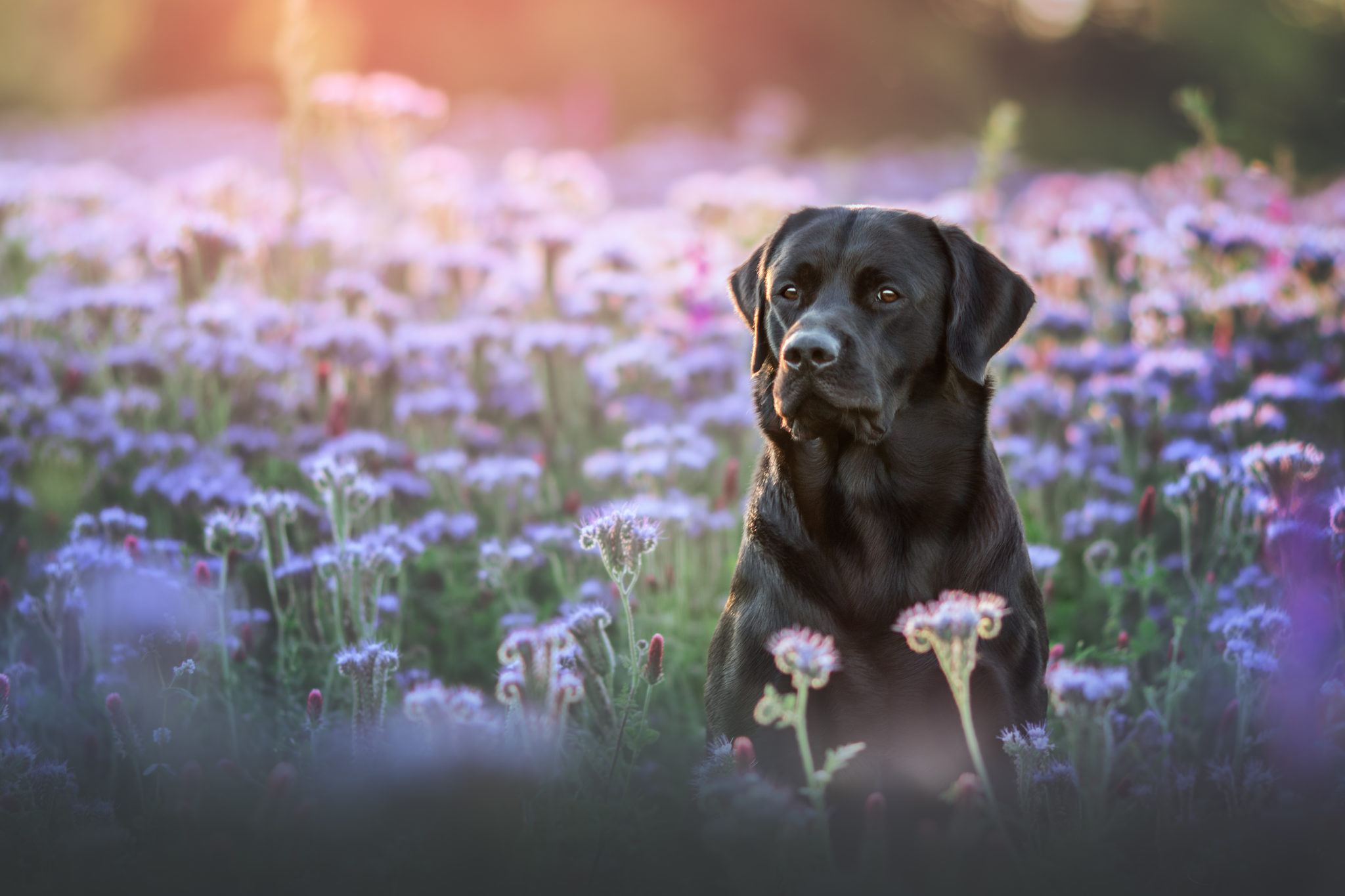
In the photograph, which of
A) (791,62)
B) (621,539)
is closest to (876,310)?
(621,539)

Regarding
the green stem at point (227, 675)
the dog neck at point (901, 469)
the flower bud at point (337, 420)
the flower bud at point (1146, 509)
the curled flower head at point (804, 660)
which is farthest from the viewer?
the flower bud at point (337, 420)

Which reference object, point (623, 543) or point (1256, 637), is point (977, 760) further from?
point (1256, 637)

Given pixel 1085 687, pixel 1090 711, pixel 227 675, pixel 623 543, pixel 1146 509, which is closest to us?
pixel 1085 687

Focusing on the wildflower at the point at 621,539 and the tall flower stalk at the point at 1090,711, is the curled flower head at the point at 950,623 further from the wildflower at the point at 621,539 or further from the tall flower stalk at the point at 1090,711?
the wildflower at the point at 621,539

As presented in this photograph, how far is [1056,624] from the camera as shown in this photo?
387 centimetres

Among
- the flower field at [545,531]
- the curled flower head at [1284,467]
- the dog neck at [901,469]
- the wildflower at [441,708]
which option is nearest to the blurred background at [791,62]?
the flower field at [545,531]

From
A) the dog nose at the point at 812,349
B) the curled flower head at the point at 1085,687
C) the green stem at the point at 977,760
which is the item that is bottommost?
the green stem at the point at 977,760

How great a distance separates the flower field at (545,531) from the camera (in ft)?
7.34

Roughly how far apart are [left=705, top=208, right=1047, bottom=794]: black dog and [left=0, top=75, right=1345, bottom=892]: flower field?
11 centimetres

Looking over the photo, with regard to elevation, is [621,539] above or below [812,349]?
below

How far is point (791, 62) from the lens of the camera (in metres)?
19.7

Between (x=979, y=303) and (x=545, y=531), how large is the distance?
1.65 meters

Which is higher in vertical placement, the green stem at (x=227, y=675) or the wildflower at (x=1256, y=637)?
the green stem at (x=227, y=675)

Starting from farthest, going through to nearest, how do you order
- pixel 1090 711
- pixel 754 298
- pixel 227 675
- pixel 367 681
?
pixel 754 298 < pixel 227 675 < pixel 367 681 < pixel 1090 711
